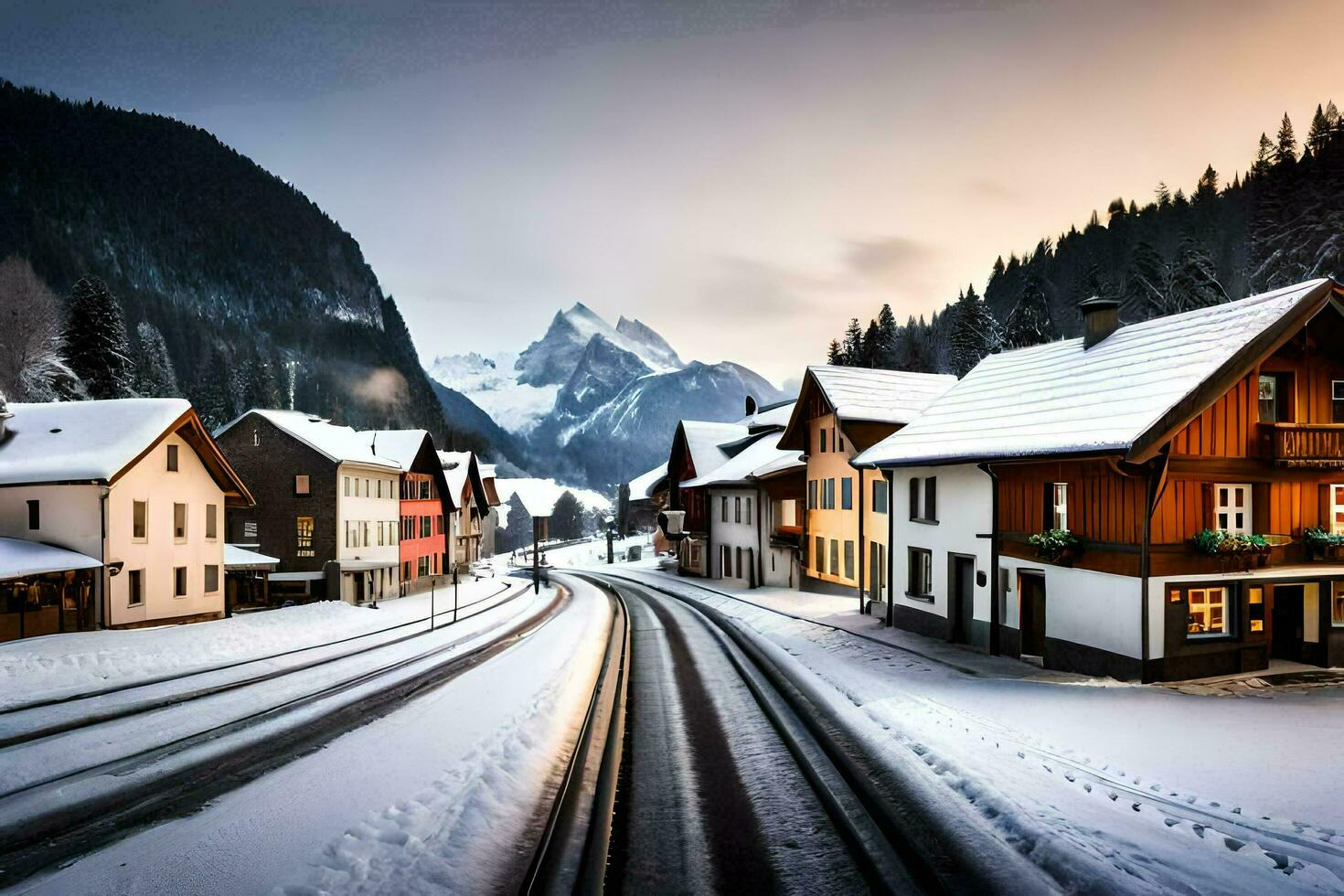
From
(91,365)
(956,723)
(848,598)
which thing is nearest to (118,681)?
(956,723)

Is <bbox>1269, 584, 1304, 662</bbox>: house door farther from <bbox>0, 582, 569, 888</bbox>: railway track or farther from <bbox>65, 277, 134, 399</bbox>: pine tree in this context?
<bbox>65, 277, 134, 399</bbox>: pine tree

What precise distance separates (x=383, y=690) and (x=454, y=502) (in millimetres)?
48738

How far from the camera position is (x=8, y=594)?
23406 millimetres

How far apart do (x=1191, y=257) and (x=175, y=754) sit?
8638 cm

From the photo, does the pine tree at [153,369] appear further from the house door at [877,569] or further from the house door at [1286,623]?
the house door at [1286,623]

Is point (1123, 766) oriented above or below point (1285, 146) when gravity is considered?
below

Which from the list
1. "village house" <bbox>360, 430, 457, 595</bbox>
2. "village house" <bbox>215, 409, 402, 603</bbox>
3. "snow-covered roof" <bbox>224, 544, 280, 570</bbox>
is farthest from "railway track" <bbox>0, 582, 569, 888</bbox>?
"village house" <bbox>360, 430, 457, 595</bbox>

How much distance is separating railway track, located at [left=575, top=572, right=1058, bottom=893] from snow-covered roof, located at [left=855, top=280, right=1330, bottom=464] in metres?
9.48

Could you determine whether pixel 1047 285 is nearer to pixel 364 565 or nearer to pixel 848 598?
pixel 848 598

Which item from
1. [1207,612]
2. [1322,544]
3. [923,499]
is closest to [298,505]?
[923,499]

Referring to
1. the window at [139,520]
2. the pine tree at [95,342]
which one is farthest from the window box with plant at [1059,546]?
the pine tree at [95,342]

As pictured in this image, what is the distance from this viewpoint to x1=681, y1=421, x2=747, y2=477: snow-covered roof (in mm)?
57938

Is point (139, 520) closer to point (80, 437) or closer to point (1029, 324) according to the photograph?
point (80, 437)

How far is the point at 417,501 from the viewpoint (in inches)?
2212
